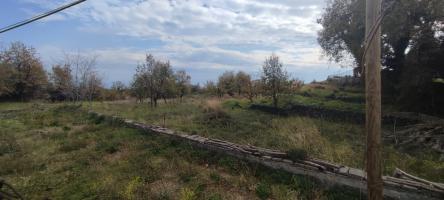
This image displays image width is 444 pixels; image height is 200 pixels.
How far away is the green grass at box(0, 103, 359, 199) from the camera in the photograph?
5.94 m

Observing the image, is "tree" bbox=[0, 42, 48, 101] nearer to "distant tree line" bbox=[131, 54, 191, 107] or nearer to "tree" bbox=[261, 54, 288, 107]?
"distant tree line" bbox=[131, 54, 191, 107]

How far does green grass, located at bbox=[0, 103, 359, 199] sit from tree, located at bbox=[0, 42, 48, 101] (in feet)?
107

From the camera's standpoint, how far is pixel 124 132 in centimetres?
1217

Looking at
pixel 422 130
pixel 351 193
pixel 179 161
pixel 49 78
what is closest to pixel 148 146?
pixel 179 161

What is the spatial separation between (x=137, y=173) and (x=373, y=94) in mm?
5998

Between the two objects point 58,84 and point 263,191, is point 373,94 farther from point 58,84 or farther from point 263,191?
point 58,84

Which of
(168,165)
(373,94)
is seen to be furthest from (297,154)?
(373,94)

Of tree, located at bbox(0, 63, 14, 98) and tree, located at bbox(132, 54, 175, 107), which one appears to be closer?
tree, located at bbox(132, 54, 175, 107)

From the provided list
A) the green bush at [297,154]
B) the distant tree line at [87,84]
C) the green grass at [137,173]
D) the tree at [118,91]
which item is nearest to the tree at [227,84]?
the distant tree line at [87,84]

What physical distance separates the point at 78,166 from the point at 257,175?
503 centimetres

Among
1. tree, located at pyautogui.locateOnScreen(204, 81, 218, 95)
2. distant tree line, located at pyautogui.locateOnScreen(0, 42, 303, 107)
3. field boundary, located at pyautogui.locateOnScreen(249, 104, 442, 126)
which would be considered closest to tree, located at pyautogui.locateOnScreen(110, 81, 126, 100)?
distant tree line, located at pyautogui.locateOnScreen(0, 42, 303, 107)

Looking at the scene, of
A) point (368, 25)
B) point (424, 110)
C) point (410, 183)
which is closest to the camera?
point (368, 25)

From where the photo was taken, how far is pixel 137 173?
725 centimetres

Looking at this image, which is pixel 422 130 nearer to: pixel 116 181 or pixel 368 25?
pixel 368 25
